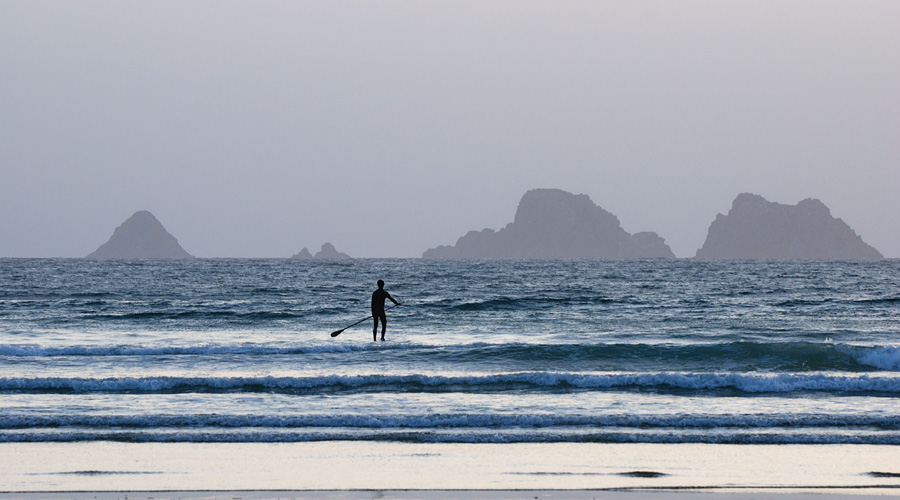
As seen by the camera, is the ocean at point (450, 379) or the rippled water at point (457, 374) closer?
the ocean at point (450, 379)

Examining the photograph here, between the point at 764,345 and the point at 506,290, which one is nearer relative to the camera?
the point at 764,345

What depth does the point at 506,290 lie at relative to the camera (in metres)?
51.2

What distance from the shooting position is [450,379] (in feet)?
48.1

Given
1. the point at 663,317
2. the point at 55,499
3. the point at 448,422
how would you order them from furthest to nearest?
the point at 663,317 → the point at 448,422 → the point at 55,499

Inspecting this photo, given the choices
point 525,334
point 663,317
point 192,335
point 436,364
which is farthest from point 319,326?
point 663,317

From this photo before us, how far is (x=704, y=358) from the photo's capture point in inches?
768

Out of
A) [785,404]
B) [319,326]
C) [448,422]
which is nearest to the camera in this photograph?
[448,422]

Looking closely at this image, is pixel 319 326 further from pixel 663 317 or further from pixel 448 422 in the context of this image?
pixel 448 422

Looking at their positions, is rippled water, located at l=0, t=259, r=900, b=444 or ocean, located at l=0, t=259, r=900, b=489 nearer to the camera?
ocean, located at l=0, t=259, r=900, b=489

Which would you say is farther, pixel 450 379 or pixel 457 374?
pixel 457 374

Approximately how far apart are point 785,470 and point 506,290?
140ft

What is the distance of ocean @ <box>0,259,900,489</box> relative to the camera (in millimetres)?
10266

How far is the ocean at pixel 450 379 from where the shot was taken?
33.7 feet

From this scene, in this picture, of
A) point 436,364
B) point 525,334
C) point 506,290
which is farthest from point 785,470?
point 506,290
